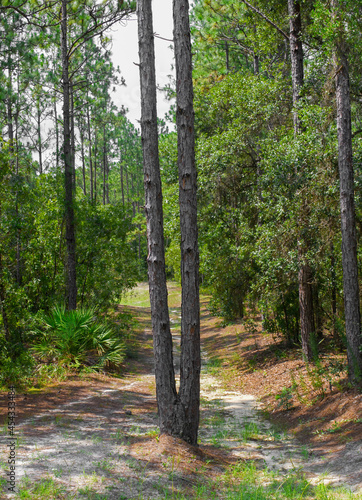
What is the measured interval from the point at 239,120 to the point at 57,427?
9.59 m

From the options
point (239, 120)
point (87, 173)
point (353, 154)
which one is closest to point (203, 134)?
point (239, 120)

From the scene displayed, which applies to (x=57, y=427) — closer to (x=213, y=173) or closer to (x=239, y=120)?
(x=213, y=173)

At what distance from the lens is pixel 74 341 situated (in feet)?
34.3

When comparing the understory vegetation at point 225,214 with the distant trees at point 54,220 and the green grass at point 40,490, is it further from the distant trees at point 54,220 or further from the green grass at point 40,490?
the green grass at point 40,490

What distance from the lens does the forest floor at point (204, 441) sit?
4354mm

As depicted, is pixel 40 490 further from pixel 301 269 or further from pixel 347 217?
pixel 301 269

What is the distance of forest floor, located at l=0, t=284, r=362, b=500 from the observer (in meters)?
4.35

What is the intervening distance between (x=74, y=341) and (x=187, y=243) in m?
5.86

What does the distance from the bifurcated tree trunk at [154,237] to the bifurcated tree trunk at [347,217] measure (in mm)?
3461

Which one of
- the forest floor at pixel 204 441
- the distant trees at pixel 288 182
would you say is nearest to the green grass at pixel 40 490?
the forest floor at pixel 204 441

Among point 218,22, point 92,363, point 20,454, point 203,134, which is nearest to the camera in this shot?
point 20,454

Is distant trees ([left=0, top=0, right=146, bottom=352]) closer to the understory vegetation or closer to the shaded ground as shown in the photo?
the understory vegetation

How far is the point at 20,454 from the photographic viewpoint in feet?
15.8

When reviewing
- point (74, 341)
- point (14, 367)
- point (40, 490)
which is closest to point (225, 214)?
point (74, 341)
